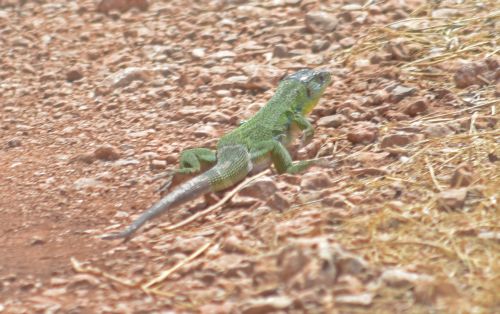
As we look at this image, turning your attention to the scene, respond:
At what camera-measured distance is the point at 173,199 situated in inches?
203

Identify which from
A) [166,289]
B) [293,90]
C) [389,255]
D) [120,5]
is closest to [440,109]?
[293,90]

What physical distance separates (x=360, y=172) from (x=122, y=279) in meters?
1.51

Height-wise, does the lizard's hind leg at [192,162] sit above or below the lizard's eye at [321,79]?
below

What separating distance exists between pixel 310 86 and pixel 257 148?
739 mm

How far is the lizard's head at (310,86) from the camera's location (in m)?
6.31

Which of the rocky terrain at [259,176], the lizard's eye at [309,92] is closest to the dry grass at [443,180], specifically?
the rocky terrain at [259,176]

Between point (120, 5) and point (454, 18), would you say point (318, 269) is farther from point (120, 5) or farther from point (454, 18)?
point (120, 5)

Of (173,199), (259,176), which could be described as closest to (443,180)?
(259,176)

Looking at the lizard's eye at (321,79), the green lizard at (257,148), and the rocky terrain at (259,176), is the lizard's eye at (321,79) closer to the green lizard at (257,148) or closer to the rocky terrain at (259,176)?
the green lizard at (257,148)

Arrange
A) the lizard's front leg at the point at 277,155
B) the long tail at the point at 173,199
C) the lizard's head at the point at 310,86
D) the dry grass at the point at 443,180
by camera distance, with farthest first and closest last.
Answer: the lizard's head at the point at 310,86
the lizard's front leg at the point at 277,155
the long tail at the point at 173,199
the dry grass at the point at 443,180

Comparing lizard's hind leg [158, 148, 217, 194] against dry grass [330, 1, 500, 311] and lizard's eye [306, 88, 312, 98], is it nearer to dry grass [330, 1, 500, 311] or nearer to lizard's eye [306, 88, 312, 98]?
lizard's eye [306, 88, 312, 98]

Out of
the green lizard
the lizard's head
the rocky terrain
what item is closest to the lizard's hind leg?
the green lizard

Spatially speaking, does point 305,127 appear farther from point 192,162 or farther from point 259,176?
point 192,162

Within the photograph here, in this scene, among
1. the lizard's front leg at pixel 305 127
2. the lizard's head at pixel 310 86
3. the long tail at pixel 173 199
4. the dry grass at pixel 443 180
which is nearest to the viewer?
the dry grass at pixel 443 180
